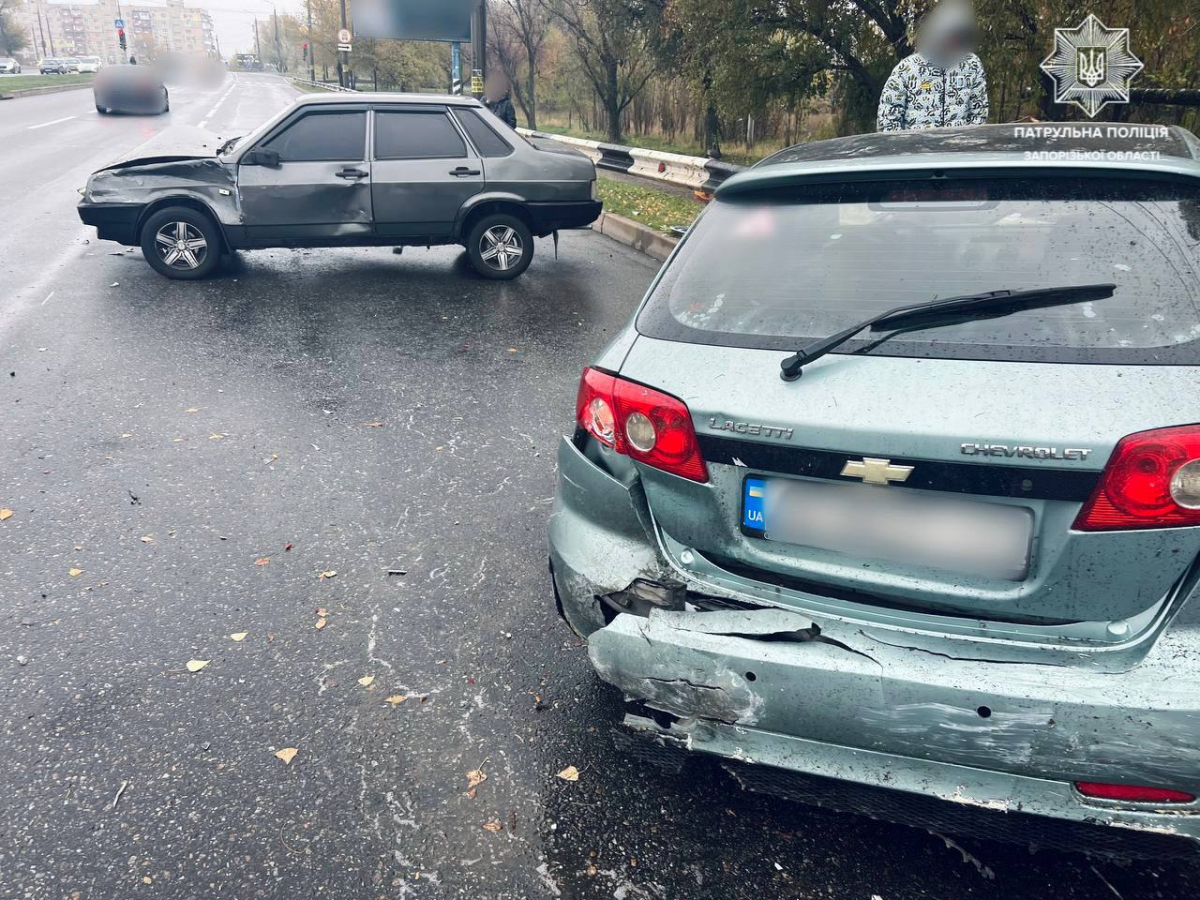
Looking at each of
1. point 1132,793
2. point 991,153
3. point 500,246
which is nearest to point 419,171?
point 500,246

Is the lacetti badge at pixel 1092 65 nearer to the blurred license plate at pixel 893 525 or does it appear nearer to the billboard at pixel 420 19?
the blurred license plate at pixel 893 525

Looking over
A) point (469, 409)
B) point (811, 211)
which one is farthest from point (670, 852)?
point (469, 409)

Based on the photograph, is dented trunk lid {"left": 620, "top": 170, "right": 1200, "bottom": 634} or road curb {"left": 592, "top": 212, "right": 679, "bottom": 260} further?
road curb {"left": 592, "top": 212, "right": 679, "bottom": 260}

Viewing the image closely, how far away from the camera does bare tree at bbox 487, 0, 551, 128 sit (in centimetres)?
3169

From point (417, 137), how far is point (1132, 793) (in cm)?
826

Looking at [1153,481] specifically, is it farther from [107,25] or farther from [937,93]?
[107,25]

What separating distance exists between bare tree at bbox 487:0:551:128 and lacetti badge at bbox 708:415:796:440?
30589 mm

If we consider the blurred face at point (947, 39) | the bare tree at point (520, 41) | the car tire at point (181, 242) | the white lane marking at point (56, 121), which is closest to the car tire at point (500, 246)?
the car tire at point (181, 242)

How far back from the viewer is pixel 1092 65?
890cm

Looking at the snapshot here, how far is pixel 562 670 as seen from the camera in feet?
10.1

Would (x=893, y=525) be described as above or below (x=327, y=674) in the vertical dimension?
above

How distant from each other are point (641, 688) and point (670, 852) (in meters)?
0.49

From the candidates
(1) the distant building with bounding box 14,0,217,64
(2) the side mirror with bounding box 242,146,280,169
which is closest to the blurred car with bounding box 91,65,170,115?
(2) the side mirror with bounding box 242,146,280,169

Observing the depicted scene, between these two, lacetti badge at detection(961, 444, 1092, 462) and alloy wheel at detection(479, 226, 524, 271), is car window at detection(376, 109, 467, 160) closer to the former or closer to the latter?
alloy wheel at detection(479, 226, 524, 271)
